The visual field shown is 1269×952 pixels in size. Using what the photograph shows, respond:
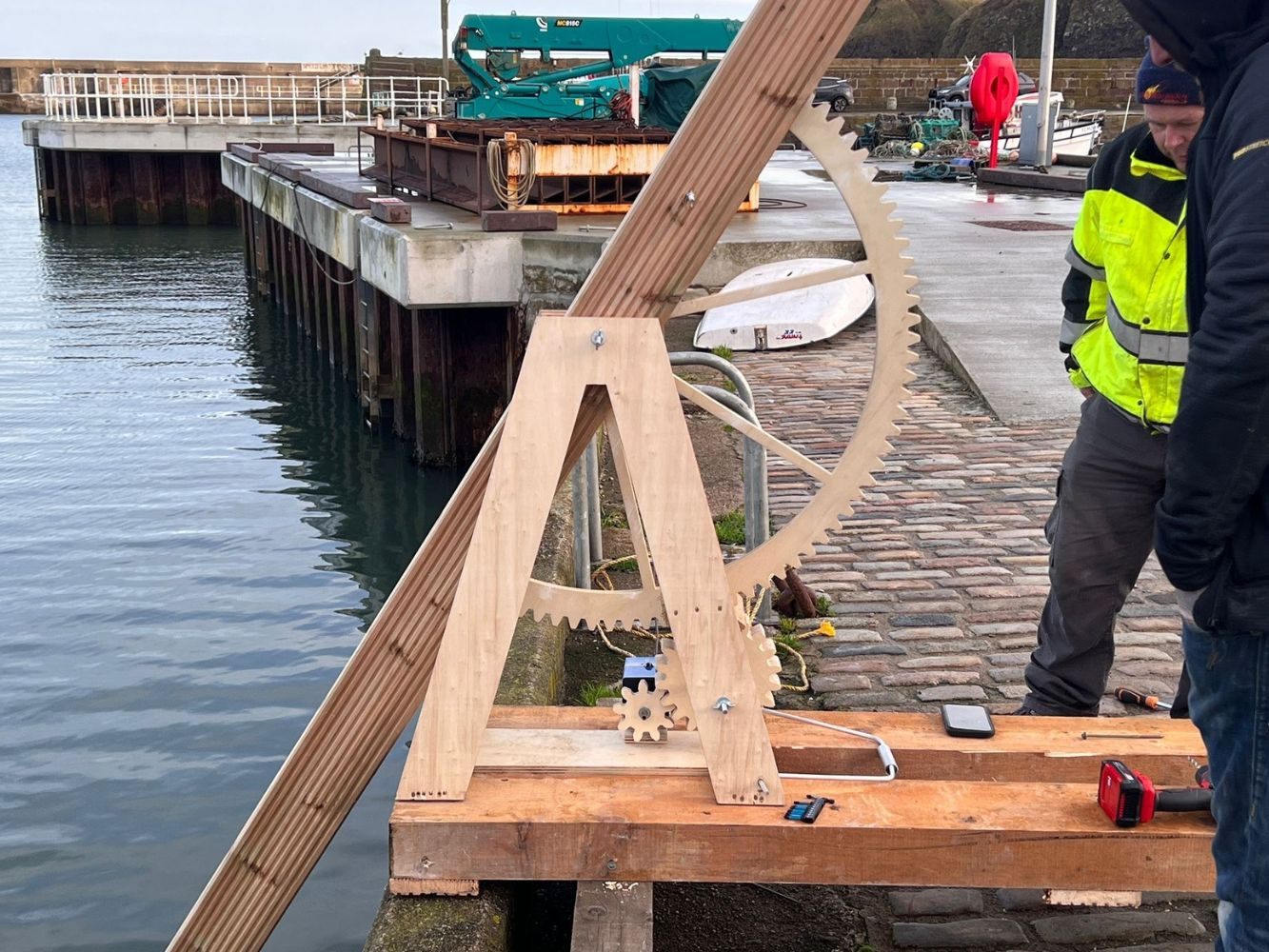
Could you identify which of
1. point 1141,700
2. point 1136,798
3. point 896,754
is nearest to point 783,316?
point 1141,700

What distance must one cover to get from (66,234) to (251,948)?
36.0 m

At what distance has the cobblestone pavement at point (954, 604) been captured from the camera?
370 cm

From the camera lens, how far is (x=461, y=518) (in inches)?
135

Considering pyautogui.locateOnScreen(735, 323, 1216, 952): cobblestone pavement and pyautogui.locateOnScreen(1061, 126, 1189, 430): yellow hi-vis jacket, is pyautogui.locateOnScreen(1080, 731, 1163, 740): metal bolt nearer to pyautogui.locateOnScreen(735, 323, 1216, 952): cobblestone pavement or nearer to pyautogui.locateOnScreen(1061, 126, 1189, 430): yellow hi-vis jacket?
pyautogui.locateOnScreen(735, 323, 1216, 952): cobblestone pavement

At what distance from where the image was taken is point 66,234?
36.1 metres

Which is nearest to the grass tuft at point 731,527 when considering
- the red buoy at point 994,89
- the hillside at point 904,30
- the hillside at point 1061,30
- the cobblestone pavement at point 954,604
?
the cobblestone pavement at point 954,604

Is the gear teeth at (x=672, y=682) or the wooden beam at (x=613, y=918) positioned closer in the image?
the wooden beam at (x=613, y=918)

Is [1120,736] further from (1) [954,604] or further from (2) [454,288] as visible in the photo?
(2) [454,288]

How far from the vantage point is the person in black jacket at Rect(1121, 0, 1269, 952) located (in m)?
2.17

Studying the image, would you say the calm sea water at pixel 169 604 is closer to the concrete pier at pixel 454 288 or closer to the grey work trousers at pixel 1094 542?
the concrete pier at pixel 454 288

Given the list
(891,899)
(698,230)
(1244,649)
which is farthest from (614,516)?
(1244,649)

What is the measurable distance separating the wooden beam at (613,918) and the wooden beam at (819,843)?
0.05m

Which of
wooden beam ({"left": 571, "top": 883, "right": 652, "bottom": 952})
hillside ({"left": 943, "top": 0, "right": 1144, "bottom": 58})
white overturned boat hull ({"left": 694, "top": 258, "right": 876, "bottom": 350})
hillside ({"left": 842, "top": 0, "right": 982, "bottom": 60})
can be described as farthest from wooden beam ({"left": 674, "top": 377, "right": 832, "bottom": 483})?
hillside ({"left": 842, "top": 0, "right": 982, "bottom": 60})

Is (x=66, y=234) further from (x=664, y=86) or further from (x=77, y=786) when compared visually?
(x=77, y=786)
